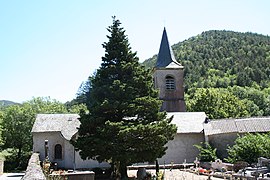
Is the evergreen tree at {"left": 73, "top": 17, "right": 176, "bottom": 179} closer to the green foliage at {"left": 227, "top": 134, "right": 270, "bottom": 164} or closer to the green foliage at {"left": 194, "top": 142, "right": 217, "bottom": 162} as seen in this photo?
the green foliage at {"left": 227, "top": 134, "right": 270, "bottom": 164}

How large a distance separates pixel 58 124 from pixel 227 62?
264 ft

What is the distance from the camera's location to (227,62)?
4215 inches

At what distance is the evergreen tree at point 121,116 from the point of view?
21.4 m

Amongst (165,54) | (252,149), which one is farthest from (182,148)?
(165,54)

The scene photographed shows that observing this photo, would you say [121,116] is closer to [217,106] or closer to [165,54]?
[165,54]

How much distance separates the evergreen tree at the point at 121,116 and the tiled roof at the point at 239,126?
1197 cm

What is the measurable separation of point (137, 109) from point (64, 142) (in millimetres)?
15284

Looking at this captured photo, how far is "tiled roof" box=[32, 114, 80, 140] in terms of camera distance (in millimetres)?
34906

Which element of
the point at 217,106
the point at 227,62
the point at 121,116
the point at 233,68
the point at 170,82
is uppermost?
the point at 227,62

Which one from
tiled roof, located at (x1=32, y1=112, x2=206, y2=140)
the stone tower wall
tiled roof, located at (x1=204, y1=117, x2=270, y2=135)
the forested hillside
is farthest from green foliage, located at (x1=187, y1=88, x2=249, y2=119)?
the forested hillside

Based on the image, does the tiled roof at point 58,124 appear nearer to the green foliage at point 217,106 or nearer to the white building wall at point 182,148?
the white building wall at point 182,148

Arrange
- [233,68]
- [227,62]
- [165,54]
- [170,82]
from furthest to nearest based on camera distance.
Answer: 1. [227,62]
2. [233,68]
3. [165,54]
4. [170,82]

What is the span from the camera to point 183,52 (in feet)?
384

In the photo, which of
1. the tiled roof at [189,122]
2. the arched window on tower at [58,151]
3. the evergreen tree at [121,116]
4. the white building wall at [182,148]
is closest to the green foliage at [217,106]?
the tiled roof at [189,122]
